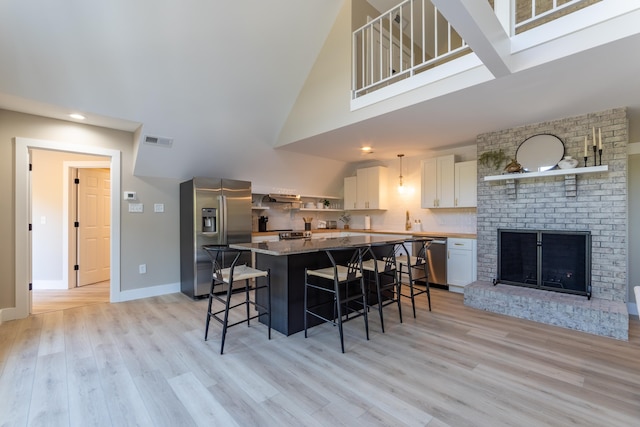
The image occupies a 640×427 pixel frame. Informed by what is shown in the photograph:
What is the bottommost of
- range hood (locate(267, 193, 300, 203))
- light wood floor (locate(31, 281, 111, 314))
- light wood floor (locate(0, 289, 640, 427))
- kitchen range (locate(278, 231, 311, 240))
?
light wood floor (locate(31, 281, 111, 314))

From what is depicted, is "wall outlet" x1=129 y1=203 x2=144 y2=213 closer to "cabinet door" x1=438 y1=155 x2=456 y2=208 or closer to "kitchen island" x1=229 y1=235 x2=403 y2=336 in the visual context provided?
"kitchen island" x1=229 y1=235 x2=403 y2=336

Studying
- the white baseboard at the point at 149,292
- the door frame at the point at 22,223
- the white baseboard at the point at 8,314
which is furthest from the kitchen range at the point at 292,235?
the white baseboard at the point at 8,314

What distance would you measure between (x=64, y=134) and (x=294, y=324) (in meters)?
3.75

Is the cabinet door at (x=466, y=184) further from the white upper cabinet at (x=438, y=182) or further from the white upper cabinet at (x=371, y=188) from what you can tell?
the white upper cabinet at (x=371, y=188)

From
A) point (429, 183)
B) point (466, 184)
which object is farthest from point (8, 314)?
point (466, 184)

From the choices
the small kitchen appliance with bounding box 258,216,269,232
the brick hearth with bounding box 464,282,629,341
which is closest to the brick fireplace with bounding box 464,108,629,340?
the brick hearth with bounding box 464,282,629,341

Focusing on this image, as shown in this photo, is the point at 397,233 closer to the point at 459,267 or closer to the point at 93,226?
the point at 459,267

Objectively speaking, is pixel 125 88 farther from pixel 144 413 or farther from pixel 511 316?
pixel 511 316

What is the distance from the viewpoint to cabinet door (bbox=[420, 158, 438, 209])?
5.13 metres

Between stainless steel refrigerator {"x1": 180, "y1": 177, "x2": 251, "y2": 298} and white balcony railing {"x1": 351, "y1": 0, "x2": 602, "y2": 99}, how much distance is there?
7.83ft

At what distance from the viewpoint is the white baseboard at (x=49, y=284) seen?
16.0 ft

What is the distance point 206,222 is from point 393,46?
4.02 metres

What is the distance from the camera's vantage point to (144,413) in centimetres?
184

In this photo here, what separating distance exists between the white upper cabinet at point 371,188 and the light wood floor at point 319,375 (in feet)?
9.96
